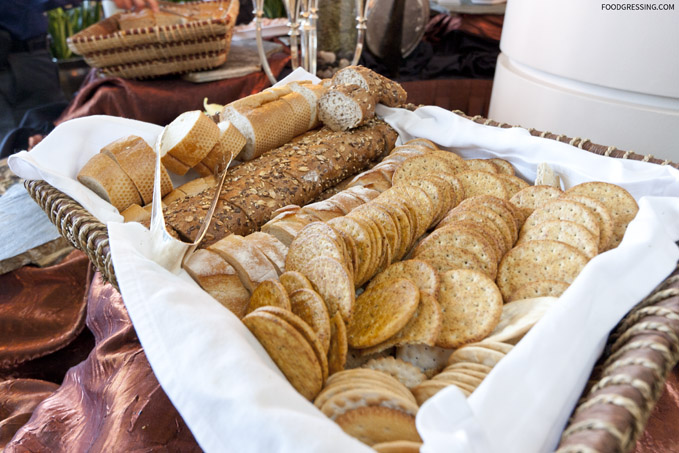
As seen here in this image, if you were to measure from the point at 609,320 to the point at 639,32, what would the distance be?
1.09 metres

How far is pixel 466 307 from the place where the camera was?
0.89 m

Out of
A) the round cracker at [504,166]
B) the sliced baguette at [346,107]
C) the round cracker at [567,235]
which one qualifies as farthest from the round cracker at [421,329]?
the sliced baguette at [346,107]

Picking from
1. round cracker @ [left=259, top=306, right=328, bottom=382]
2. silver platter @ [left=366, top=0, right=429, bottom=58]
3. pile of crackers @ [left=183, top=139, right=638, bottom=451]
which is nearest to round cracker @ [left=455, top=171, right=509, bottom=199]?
pile of crackers @ [left=183, top=139, right=638, bottom=451]

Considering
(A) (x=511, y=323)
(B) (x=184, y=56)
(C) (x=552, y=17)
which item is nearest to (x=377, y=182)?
(A) (x=511, y=323)

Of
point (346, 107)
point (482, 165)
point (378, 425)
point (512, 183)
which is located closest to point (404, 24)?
point (346, 107)

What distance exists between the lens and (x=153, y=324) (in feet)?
2.42

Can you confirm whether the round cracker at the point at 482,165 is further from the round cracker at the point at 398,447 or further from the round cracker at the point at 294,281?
the round cracker at the point at 398,447

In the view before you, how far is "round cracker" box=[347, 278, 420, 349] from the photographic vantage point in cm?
82

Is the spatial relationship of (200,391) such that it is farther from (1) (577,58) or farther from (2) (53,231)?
(1) (577,58)

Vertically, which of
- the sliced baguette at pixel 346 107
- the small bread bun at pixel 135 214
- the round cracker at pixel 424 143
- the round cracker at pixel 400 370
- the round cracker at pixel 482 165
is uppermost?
the sliced baguette at pixel 346 107

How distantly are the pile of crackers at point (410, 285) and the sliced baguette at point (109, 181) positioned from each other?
1.42 ft

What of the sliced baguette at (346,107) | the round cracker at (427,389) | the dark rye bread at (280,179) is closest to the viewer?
the round cracker at (427,389)

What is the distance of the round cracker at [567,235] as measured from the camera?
991mm

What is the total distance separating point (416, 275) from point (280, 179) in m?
0.55
